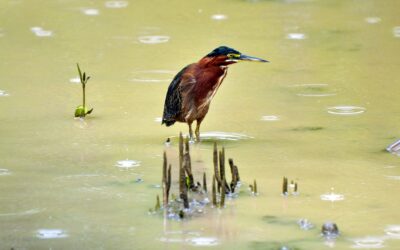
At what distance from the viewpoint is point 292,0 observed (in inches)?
445

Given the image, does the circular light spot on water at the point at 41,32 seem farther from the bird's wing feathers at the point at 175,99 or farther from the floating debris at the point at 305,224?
the floating debris at the point at 305,224

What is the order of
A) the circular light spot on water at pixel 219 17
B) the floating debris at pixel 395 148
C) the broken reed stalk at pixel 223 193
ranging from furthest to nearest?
the circular light spot on water at pixel 219 17
the floating debris at pixel 395 148
the broken reed stalk at pixel 223 193

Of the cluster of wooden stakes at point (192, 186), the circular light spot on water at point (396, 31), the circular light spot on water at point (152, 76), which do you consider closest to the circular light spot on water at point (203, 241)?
the cluster of wooden stakes at point (192, 186)

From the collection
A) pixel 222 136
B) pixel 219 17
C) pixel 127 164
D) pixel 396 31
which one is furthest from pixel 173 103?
pixel 219 17

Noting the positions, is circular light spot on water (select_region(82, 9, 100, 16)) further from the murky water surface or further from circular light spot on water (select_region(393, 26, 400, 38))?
circular light spot on water (select_region(393, 26, 400, 38))

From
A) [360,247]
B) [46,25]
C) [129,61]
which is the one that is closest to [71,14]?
[46,25]

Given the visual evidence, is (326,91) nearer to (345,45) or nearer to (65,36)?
(345,45)

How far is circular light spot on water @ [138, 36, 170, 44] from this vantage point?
9.72 metres

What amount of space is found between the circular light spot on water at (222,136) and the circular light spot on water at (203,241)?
183 centimetres

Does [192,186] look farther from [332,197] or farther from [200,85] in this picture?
[200,85]

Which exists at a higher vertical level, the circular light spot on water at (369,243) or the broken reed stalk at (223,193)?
the broken reed stalk at (223,193)

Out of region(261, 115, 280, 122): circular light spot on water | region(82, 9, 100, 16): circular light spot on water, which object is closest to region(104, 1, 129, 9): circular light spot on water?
region(82, 9, 100, 16): circular light spot on water

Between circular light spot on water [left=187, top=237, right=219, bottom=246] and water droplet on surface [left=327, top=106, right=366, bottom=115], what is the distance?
2.55 metres

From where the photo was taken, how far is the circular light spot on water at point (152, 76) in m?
8.53
